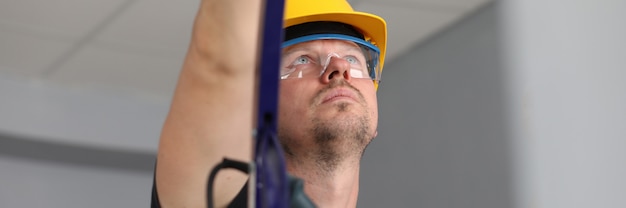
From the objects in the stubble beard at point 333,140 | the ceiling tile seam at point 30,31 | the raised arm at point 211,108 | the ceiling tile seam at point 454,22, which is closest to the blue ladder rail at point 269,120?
the raised arm at point 211,108

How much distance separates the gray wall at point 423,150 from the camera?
289cm

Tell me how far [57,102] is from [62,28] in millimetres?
777

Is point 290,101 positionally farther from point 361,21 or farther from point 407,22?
point 407,22

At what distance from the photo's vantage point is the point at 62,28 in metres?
3.07

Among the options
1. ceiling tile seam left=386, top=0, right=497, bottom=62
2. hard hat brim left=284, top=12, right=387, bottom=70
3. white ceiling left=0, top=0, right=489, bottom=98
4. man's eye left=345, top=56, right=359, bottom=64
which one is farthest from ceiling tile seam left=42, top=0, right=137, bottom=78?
man's eye left=345, top=56, right=359, bottom=64

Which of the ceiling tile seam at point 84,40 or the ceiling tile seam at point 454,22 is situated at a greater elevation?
the ceiling tile seam at point 454,22

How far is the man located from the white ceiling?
1.72m

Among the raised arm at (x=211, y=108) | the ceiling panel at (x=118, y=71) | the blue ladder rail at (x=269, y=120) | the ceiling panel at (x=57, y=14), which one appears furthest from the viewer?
the ceiling panel at (x=118, y=71)

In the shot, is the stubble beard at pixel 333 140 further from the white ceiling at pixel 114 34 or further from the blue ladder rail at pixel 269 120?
the white ceiling at pixel 114 34

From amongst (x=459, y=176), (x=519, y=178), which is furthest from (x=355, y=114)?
(x=459, y=176)

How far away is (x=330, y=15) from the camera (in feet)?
3.82

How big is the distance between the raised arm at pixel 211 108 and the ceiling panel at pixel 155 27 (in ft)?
6.75

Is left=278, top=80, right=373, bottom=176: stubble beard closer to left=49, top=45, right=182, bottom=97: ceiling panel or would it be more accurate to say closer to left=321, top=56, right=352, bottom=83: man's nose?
left=321, top=56, right=352, bottom=83: man's nose

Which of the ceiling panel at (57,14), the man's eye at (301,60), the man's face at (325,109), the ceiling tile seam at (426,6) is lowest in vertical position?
the man's face at (325,109)
